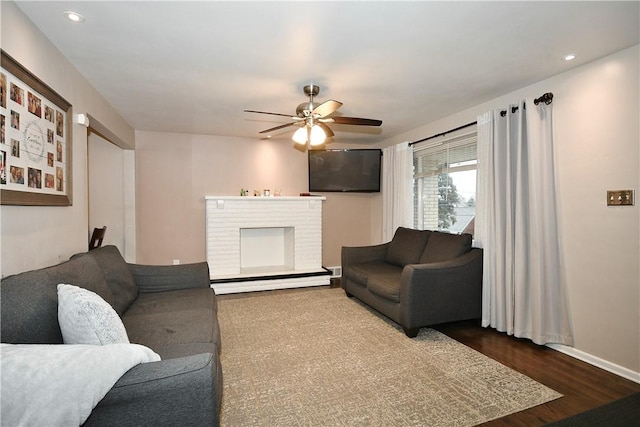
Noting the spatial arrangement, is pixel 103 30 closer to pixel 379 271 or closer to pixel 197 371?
pixel 197 371

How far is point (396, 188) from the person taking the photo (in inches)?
195

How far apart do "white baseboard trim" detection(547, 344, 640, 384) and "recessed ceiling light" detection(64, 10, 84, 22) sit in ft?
14.0

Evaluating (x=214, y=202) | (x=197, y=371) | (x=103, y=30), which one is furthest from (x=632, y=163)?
(x=214, y=202)

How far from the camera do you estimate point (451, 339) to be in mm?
2963

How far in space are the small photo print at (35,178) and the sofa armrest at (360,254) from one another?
3246 millimetres

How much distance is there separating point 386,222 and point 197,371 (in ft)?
14.4

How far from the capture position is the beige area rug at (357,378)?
190 cm

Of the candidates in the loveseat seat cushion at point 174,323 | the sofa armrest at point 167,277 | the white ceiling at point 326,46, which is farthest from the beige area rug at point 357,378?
the white ceiling at point 326,46

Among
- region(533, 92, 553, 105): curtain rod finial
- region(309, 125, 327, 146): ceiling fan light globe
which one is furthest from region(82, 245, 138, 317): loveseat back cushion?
region(533, 92, 553, 105): curtain rod finial

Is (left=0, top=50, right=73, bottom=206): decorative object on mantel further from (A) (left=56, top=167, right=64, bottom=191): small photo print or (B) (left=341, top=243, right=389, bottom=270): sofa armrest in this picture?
(B) (left=341, top=243, right=389, bottom=270): sofa armrest

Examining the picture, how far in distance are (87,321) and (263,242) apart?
409 centimetres

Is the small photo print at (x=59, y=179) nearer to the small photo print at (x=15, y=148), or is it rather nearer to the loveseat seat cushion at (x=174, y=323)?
the small photo print at (x=15, y=148)

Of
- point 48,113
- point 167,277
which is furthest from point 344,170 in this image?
point 48,113

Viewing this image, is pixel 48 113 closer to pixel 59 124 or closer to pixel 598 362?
pixel 59 124
